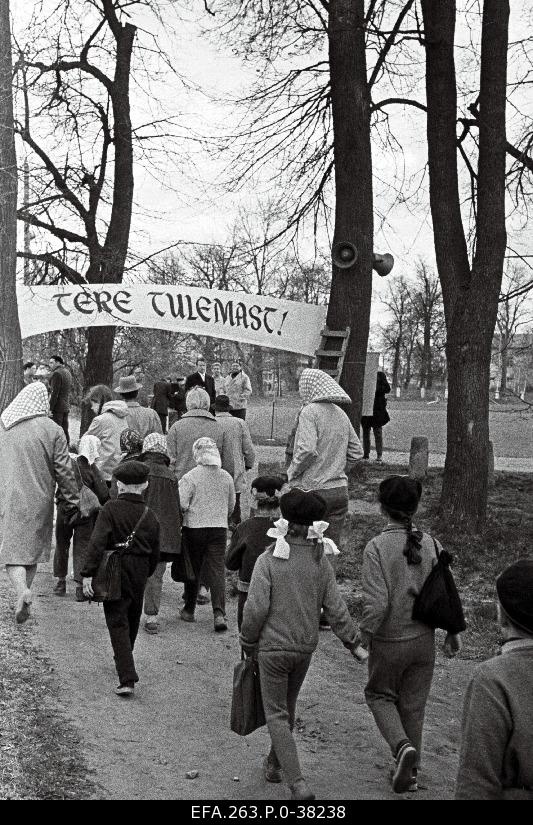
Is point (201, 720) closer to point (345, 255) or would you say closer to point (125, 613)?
point (125, 613)

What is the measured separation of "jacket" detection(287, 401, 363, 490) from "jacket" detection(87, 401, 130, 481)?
1.83 m

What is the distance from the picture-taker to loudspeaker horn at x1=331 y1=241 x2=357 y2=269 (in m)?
11.2

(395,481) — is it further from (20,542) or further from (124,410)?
(124,410)

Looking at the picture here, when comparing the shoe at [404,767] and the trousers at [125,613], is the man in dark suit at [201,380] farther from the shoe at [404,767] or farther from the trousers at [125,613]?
the shoe at [404,767]

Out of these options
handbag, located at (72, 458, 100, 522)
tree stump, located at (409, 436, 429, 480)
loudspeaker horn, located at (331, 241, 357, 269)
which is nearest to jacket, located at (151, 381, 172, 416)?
tree stump, located at (409, 436, 429, 480)

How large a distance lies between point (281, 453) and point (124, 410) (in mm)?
10840

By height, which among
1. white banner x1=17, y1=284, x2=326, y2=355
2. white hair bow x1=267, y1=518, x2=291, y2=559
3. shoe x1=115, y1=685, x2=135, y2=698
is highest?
white banner x1=17, y1=284, x2=326, y2=355

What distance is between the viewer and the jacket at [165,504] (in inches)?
281

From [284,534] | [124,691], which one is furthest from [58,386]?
[284,534]

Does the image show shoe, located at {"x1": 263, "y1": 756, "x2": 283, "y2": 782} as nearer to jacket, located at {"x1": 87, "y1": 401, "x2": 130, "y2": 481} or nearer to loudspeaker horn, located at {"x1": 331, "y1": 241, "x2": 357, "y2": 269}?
jacket, located at {"x1": 87, "y1": 401, "x2": 130, "y2": 481}

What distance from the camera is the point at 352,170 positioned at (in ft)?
36.8

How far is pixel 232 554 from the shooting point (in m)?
5.75

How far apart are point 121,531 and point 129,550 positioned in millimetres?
128

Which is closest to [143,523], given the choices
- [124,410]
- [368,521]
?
[124,410]
